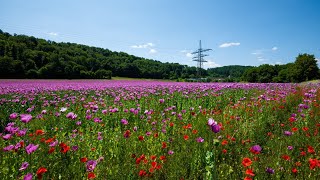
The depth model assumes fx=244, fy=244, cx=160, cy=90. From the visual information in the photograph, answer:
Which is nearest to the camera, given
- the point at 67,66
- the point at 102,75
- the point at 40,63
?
the point at 67,66

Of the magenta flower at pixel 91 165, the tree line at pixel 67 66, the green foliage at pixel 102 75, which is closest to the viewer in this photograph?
Result: the magenta flower at pixel 91 165

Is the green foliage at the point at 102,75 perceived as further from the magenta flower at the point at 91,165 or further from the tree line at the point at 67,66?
the magenta flower at the point at 91,165

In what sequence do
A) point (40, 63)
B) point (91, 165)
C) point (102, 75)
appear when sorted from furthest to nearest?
point (102, 75)
point (40, 63)
point (91, 165)

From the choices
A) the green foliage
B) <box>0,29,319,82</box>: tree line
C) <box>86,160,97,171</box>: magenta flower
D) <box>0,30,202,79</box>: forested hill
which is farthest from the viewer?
the green foliage

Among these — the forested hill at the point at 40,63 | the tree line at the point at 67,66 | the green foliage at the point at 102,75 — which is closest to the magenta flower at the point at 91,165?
the tree line at the point at 67,66

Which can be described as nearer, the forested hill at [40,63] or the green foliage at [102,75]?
the forested hill at [40,63]

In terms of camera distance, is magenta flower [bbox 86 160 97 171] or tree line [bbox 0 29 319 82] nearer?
magenta flower [bbox 86 160 97 171]

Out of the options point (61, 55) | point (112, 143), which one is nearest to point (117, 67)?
point (61, 55)

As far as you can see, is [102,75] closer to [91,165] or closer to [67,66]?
[67,66]

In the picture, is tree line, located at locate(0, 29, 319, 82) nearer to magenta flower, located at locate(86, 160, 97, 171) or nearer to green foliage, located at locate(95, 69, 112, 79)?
green foliage, located at locate(95, 69, 112, 79)

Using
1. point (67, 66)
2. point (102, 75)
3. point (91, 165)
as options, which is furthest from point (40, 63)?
point (91, 165)

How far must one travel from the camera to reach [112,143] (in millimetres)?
4219

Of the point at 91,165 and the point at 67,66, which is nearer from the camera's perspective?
the point at 91,165

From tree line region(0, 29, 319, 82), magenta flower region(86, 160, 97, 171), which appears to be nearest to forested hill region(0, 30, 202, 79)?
tree line region(0, 29, 319, 82)
